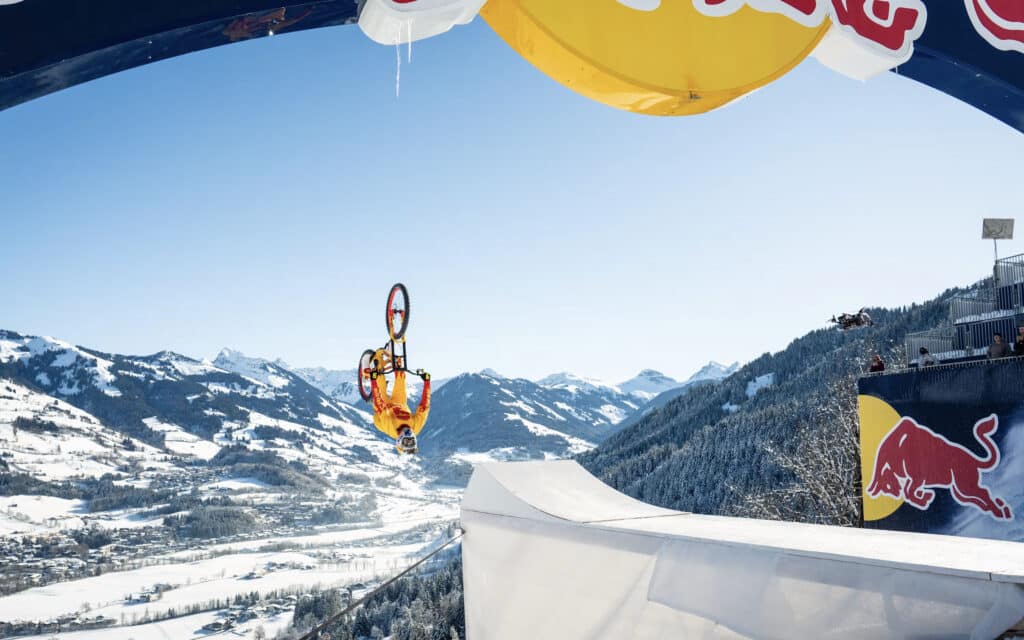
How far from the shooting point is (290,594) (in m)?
106

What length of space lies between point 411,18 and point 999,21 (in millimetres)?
3249

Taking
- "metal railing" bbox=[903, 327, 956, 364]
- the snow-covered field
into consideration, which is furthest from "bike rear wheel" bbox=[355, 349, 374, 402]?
the snow-covered field

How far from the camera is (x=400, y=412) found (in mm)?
8828

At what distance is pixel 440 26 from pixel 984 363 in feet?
48.5

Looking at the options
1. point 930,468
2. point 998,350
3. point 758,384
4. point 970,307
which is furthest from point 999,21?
point 758,384

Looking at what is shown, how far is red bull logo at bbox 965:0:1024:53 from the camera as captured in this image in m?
3.52

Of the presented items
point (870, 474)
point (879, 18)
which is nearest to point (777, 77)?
point (879, 18)

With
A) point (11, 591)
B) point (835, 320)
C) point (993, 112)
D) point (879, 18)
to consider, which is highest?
point (835, 320)

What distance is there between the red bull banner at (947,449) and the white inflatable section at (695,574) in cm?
1238

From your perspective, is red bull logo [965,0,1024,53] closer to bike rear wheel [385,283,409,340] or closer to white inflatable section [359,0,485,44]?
white inflatable section [359,0,485,44]

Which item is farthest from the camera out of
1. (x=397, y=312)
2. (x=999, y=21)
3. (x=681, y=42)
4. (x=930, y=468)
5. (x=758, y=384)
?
(x=758, y=384)

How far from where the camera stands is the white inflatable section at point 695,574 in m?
1.92

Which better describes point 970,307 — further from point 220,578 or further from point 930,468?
point 220,578

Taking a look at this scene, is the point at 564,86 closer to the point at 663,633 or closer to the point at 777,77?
the point at 777,77
